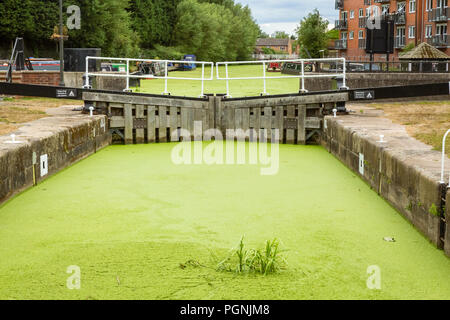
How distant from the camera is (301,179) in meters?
10.5

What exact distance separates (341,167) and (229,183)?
8.14 feet

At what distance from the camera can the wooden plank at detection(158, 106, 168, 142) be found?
15188 millimetres

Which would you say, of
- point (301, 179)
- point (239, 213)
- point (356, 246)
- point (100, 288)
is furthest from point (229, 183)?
point (100, 288)

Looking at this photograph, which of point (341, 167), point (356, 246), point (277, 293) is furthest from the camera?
point (341, 167)

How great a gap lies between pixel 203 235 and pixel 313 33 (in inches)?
2200

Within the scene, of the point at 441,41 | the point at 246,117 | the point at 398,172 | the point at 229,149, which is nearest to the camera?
the point at 398,172

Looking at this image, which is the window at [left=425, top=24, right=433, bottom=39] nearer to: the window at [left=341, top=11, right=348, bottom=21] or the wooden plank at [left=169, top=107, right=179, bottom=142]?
the window at [left=341, top=11, right=348, bottom=21]

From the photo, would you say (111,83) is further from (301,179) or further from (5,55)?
(5,55)

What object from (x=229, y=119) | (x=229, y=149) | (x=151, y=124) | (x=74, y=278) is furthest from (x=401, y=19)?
(x=74, y=278)

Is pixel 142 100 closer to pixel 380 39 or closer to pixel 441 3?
pixel 380 39

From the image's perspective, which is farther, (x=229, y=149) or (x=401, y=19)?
(x=401, y=19)

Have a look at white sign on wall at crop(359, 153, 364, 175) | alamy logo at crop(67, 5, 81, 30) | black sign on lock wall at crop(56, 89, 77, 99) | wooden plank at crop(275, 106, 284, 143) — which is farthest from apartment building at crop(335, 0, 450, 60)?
white sign on wall at crop(359, 153, 364, 175)

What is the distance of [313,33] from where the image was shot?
200ft

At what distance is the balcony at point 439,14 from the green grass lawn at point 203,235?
41.9 metres
